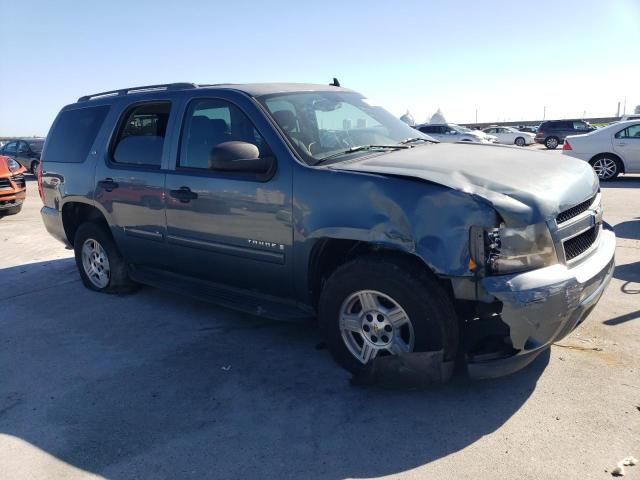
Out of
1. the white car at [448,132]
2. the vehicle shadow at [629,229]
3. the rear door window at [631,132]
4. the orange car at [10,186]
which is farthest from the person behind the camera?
the white car at [448,132]

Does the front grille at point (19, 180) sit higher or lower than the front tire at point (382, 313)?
higher

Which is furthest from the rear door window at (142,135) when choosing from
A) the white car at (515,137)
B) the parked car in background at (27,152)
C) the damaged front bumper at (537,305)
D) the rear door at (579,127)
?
the white car at (515,137)

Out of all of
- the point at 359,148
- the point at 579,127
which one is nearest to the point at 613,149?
the point at 359,148

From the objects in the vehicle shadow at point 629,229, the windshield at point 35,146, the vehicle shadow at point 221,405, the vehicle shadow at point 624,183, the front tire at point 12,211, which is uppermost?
the windshield at point 35,146

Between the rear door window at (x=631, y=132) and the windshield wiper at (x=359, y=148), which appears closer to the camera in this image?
the windshield wiper at (x=359, y=148)

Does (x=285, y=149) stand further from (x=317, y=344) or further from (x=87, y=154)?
(x=87, y=154)

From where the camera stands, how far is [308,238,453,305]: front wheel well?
10.4ft

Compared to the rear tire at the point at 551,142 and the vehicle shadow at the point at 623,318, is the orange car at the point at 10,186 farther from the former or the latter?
the rear tire at the point at 551,142

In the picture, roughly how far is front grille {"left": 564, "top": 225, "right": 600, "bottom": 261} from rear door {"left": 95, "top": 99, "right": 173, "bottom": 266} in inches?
122

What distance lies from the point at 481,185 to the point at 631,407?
153 cm

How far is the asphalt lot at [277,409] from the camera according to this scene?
2.69m

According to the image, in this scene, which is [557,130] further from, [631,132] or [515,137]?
[631,132]

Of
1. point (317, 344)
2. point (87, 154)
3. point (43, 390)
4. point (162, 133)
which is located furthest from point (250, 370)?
point (87, 154)

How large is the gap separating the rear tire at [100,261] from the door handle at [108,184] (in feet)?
1.82
